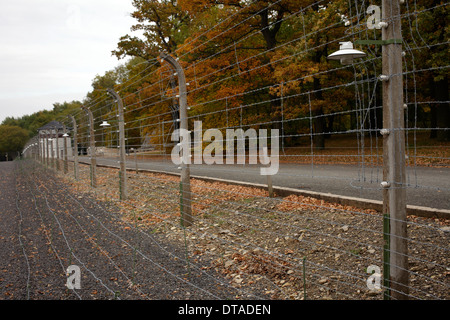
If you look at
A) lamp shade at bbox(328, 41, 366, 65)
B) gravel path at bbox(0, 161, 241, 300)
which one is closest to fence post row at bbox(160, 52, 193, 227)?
gravel path at bbox(0, 161, 241, 300)

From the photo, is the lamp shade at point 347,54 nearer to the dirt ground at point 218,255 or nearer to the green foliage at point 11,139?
the dirt ground at point 218,255

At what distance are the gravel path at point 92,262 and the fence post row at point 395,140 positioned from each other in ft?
6.81

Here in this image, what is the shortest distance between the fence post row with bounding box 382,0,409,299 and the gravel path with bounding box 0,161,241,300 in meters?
2.07

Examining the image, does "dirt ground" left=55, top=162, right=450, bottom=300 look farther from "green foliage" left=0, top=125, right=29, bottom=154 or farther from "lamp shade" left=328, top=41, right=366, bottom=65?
"green foliage" left=0, top=125, right=29, bottom=154

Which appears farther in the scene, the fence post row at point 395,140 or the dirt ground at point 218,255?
the dirt ground at point 218,255

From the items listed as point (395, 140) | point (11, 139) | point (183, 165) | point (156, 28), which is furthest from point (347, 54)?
point (11, 139)

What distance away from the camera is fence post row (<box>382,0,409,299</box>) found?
3.44 m

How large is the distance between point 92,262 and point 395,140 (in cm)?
477

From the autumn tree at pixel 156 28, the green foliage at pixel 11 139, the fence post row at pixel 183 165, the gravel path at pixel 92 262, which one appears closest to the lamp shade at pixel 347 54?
the gravel path at pixel 92 262

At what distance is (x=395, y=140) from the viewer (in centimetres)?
344

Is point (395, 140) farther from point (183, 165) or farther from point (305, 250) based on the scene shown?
point (183, 165)

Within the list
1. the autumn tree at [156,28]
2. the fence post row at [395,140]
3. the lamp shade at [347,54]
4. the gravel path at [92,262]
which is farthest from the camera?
the autumn tree at [156,28]

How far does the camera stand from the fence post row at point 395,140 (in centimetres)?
344
